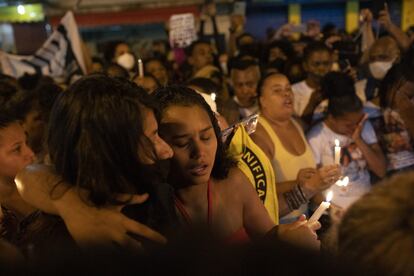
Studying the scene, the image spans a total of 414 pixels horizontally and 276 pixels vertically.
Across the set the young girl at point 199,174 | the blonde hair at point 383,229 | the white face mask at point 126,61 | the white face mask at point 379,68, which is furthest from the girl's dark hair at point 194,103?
the white face mask at point 126,61

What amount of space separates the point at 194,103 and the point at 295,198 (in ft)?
3.55

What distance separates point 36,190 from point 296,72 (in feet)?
14.6

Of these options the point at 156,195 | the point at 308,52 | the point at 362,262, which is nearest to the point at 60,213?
the point at 156,195

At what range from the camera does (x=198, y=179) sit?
5.57ft

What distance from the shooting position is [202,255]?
0.59 meters

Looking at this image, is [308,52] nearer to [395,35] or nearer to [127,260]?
[395,35]

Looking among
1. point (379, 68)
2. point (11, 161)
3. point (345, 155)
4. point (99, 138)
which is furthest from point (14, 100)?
point (379, 68)

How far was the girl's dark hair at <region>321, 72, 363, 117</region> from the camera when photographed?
3482mm

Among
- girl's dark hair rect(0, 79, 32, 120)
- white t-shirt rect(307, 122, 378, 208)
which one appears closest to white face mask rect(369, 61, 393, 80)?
white t-shirt rect(307, 122, 378, 208)

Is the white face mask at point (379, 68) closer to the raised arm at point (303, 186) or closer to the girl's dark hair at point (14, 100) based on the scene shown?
the raised arm at point (303, 186)

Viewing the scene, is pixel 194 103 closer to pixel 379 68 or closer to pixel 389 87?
pixel 389 87

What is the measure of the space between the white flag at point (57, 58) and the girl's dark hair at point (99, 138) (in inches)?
174

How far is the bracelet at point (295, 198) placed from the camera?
2614mm

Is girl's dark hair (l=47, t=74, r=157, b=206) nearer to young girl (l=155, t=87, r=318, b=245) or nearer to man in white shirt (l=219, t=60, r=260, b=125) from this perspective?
young girl (l=155, t=87, r=318, b=245)
